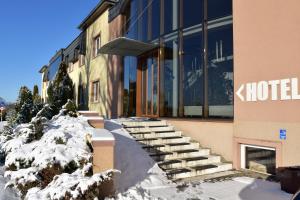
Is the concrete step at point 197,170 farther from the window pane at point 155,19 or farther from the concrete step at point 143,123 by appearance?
the window pane at point 155,19

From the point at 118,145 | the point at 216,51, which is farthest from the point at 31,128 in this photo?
the point at 216,51

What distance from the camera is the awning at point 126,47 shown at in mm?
12116

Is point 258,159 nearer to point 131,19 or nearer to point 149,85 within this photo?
point 149,85

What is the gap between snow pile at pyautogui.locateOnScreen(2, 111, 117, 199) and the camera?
512cm

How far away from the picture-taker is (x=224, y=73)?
9.19 metres

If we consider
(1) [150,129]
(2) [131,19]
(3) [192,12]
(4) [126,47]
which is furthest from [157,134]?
(2) [131,19]

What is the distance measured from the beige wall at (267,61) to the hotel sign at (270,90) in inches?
4.5

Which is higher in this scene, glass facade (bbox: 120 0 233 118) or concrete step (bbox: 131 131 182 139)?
glass facade (bbox: 120 0 233 118)

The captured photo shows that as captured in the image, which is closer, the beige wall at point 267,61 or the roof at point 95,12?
the beige wall at point 267,61

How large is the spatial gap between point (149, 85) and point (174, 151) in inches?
203

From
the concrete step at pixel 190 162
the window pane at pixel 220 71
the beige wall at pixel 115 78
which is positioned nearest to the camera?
the concrete step at pixel 190 162

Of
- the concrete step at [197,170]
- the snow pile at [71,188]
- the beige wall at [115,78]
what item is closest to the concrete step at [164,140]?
the concrete step at [197,170]

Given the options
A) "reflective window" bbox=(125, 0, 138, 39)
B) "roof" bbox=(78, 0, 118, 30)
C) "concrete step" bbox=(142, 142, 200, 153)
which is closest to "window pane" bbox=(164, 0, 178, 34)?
"reflective window" bbox=(125, 0, 138, 39)

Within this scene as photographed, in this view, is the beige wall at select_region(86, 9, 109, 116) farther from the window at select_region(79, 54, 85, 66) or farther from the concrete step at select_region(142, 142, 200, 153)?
the concrete step at select_region(142, 142, 200, 153)
